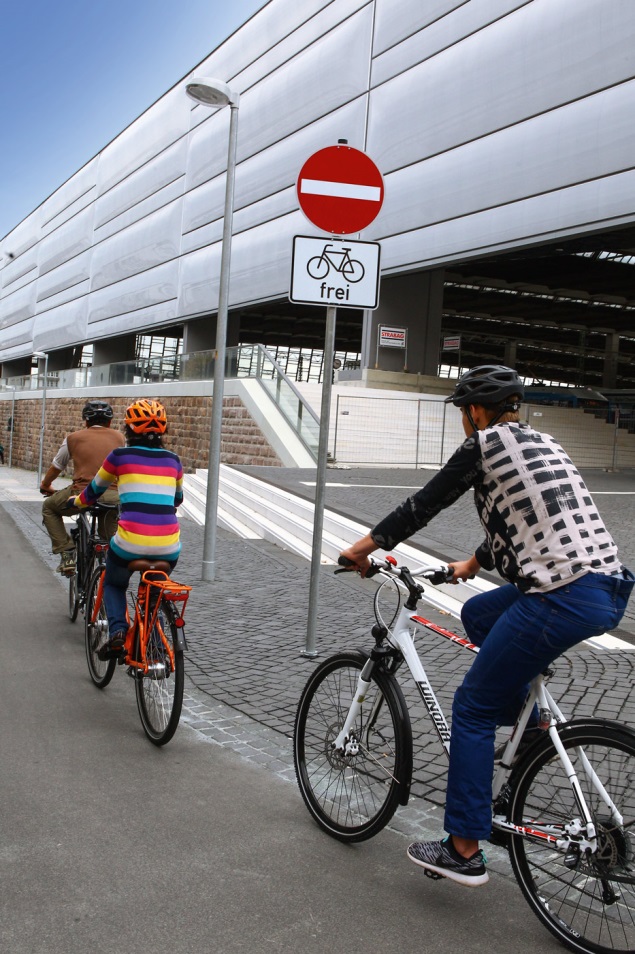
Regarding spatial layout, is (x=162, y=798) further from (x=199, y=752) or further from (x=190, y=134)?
(x=190, y=134)

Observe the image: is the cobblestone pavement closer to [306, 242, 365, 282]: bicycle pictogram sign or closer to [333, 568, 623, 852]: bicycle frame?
[333, 568, 623, 852]: bicycle frame

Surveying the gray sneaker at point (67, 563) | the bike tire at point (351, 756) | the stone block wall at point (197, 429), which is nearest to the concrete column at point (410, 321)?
the stone block wall at point (197, 429)

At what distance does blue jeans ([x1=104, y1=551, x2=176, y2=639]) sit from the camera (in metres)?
4.89

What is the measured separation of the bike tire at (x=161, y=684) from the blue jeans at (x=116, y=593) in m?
0.35

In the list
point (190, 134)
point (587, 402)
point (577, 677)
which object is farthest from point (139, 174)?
point (577, 677)

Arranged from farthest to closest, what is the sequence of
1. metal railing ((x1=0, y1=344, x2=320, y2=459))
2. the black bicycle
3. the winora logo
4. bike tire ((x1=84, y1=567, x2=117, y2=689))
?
metal railing ((x1=0, y1=344, x2=320, y2=459))
the black bicycle
bike tire ((x1=84, y1=567, x2=117, y2=689))
the winora logo

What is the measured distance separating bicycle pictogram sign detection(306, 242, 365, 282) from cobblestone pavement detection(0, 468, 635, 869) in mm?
2555

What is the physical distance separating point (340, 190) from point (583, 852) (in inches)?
175

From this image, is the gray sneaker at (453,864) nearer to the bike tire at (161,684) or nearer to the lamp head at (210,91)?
the bike tire at (161,684)

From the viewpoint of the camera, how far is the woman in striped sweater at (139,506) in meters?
4.77

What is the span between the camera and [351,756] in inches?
131

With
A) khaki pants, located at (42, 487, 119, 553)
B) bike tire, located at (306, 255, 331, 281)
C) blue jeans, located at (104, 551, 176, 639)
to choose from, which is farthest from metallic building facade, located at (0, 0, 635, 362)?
blue jeans, located at (104, 551, 176, 639)

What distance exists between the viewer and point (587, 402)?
30.7 meters

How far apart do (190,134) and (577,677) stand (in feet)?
117
